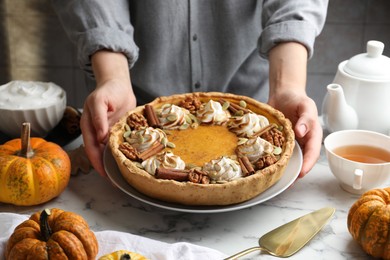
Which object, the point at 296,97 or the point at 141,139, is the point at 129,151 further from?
the point at 296,97

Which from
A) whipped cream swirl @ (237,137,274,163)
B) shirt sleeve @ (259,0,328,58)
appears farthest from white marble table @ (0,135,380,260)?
shirt sleeve @ (259,0,328,58)

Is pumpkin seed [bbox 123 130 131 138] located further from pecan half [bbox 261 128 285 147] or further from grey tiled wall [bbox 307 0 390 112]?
grey tiled wall [bbox 307 0 390 112]

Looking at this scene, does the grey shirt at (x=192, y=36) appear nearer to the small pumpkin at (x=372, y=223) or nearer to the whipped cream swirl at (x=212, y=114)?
the whipped cream swirl at (x=212, y=114)

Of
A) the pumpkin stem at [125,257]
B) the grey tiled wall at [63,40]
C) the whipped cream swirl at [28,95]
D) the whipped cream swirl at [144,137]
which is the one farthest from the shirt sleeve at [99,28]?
the grey tiled wall at [63,40]

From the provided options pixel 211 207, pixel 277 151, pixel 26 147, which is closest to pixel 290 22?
pixel 277 151

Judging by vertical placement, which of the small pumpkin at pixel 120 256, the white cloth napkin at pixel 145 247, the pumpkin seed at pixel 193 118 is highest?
the pumpkin seed at pixel 193 118

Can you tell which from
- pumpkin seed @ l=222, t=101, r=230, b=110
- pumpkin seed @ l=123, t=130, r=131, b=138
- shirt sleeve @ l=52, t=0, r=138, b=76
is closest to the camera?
pumpkin seed @ l=123, t=130, r=131, b=138
